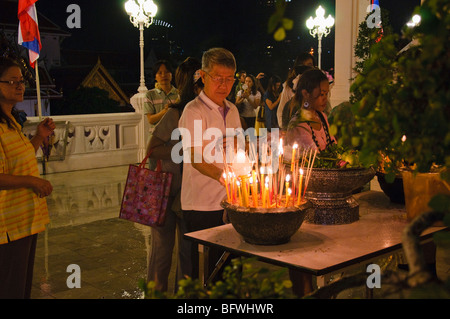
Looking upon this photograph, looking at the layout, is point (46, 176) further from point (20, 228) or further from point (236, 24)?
point (236, 24)

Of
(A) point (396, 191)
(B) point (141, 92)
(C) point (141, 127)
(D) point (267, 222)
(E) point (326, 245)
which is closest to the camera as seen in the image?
(D) point (267, 222)

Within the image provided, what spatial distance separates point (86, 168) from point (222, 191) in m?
8.69

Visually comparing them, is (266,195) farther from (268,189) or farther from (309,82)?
(309,82)

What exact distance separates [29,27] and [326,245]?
Answer: 8.00 metres

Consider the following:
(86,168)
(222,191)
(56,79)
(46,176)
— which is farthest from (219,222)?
(56,79)

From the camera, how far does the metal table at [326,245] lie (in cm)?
258

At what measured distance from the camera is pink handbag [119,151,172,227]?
12.5 feet

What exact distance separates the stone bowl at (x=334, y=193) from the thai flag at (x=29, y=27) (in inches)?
286

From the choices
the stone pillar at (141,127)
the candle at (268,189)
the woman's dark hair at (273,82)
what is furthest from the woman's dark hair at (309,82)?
the stone pillar at (141,127)

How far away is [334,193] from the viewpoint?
3.16 m

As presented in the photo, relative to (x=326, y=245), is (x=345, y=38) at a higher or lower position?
higher

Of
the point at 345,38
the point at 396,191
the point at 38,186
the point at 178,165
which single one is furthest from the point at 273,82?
the point at 38,186

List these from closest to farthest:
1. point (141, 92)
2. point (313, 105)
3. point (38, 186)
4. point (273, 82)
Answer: point (38, 186) < point (313, 105) < point (273, 82) < point (141, 92)

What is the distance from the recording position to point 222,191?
3531 millimetres
